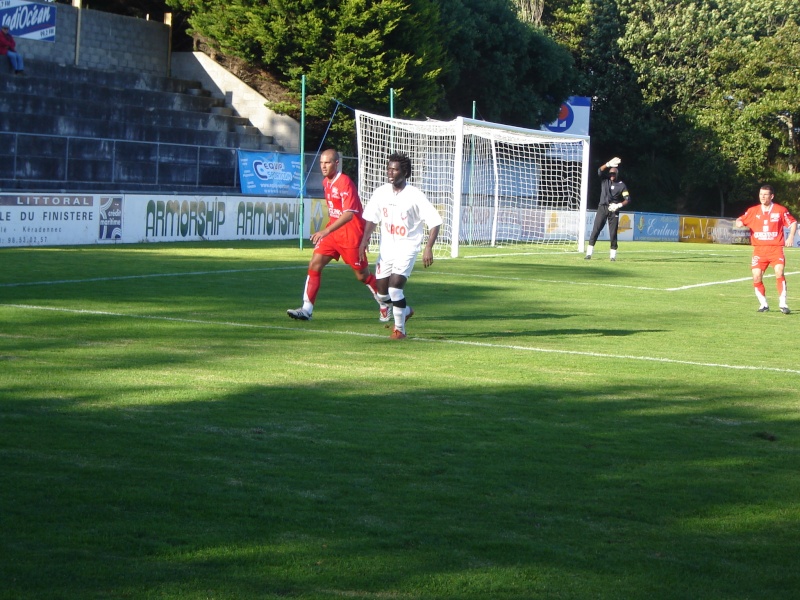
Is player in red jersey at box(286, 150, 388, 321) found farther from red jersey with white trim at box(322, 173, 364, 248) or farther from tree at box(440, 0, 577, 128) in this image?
tree at box(440, 0, 577, 128)

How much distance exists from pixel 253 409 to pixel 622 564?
11.6 ft

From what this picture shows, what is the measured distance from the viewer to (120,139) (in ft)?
112

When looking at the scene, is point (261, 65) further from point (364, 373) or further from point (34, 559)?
point (34, 559)

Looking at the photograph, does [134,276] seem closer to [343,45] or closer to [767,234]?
[767,234]

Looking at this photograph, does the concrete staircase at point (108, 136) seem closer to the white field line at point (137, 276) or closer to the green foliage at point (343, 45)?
the green foliage at point (343, 45)

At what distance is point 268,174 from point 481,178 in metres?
6.73

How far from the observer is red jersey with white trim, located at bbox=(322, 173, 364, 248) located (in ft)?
42.9

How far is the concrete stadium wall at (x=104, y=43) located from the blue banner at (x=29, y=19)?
0.21 meters

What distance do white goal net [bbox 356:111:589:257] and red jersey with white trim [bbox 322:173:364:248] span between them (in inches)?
510

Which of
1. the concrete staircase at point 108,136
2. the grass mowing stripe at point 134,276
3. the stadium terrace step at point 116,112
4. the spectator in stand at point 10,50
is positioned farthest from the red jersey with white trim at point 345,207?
the spectator in stand at point 10,50

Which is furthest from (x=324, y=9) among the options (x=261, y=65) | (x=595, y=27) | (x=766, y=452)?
(x=766, y=452)

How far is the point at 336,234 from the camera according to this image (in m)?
13.1

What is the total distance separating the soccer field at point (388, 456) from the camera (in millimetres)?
4625

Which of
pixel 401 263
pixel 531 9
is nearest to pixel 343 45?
pixel 531 9
